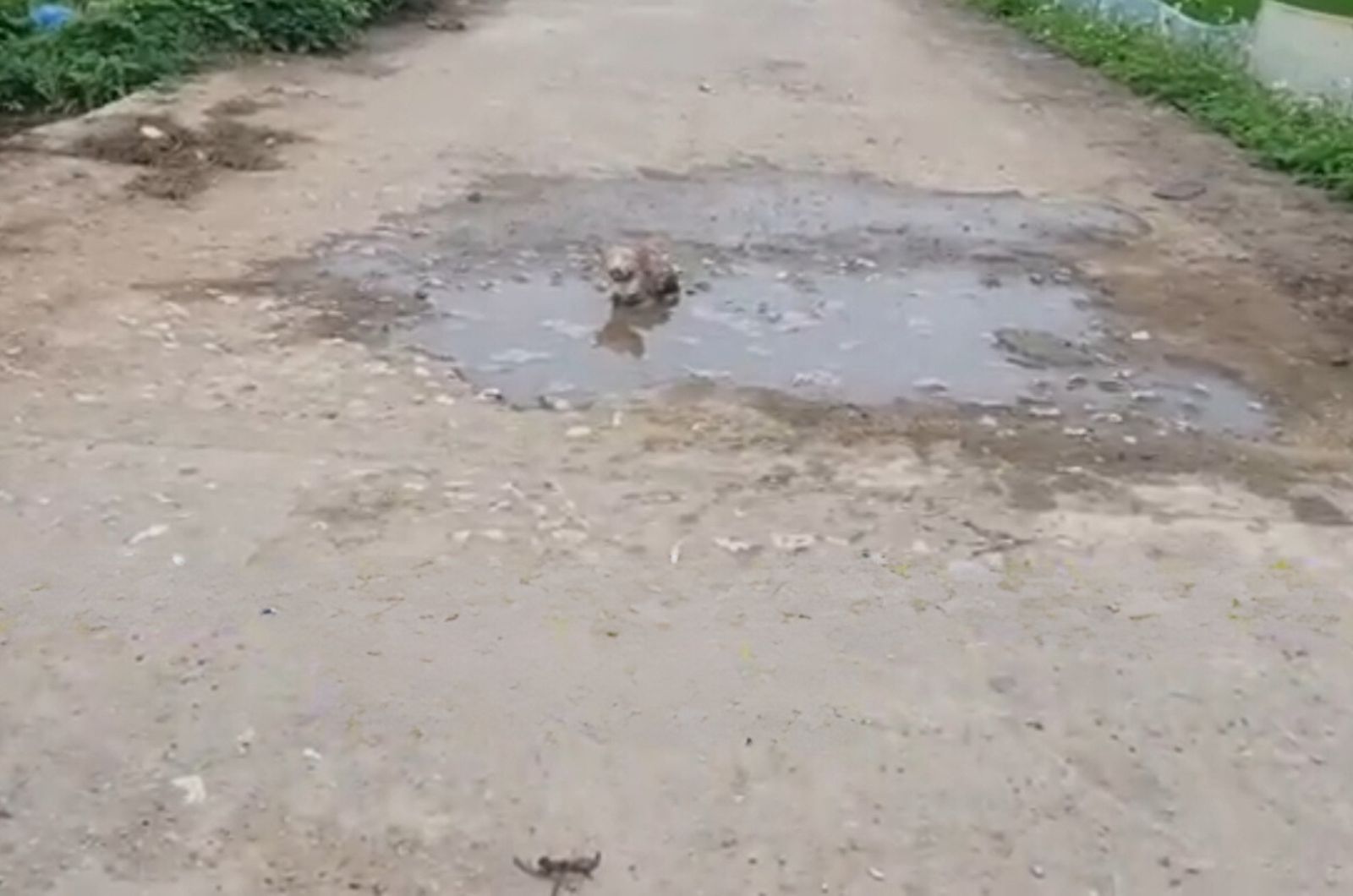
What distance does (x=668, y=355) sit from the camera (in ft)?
15.8

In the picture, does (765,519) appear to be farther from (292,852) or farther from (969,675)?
(292,852)

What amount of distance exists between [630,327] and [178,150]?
2.57 meters

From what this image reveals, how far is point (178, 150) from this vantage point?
670 cm

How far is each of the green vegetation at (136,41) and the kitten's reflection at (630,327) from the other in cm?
340

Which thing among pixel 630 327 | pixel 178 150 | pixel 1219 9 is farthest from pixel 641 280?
pixel 1219 9

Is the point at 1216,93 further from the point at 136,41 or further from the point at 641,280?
the point at 136,41

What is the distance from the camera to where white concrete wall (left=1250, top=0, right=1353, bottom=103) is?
7.73 metres

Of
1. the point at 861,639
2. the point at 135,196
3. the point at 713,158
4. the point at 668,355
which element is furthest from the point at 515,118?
the point at 861,639

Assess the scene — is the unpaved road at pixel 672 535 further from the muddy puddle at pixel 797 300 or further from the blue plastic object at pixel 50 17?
the blue plastic object at pixel 50 17

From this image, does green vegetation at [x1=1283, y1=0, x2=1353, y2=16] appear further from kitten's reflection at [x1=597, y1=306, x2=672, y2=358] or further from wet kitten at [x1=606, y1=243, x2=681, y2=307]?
kitten's reflection at [x1=597, y1=306, x2=672, y2=358]

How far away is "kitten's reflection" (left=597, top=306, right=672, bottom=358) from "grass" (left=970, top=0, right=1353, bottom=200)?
9.97 ft

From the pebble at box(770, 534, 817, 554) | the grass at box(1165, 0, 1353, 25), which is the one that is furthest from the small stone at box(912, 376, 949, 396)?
the grass at box(1165, 0, 1353, 25)

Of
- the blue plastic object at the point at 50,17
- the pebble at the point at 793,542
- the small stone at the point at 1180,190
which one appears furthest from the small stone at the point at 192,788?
the blue plastic object at the point at 50,17

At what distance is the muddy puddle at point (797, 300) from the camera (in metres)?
4.65
